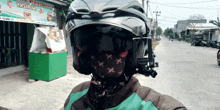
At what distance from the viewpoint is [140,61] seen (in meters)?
1.17

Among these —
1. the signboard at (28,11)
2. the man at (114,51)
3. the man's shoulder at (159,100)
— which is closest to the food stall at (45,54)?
the signboard at (28,11)

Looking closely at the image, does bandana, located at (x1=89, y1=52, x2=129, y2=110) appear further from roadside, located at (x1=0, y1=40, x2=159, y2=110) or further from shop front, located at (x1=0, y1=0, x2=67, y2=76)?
shop front, located at (x1=0, y1=0, x2=67, y2=76)

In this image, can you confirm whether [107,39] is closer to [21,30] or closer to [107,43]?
[107,43]

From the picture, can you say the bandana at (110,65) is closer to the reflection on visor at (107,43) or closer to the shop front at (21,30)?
the reflection on visor at (107,43)

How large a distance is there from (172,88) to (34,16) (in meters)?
5.13

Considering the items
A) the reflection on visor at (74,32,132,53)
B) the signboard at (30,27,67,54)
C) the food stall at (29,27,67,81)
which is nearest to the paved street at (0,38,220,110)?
the food stall at (29,27,67,81)

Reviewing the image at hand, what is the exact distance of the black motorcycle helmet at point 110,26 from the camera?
3.61 ft

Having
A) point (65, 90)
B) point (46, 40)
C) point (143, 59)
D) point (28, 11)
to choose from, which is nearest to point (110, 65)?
point (143, 59)

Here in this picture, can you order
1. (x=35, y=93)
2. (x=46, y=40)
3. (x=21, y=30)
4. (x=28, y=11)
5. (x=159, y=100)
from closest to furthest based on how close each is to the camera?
(x=159, y=100)
(x=35, y=93)
(x=46, y=40)
(x=28, y=11)
(x=21, y=30)

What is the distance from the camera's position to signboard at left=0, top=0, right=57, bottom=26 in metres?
5.07

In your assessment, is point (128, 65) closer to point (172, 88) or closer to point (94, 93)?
point (94, 93)

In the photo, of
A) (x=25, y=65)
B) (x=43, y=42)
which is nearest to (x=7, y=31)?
(x=25, y=65)

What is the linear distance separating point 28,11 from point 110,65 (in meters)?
5.61

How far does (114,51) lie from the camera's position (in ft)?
3.90
